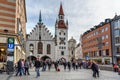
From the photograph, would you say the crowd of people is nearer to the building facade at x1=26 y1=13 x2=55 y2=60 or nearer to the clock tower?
the building facade at x1=26 y1=13 x2=55 y2=60

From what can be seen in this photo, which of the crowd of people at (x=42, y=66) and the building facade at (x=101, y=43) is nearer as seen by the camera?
the crowd of people at (x=42, y=66)

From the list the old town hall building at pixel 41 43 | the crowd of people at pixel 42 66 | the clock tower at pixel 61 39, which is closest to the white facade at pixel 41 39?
the old town hall building at pixel 41 43

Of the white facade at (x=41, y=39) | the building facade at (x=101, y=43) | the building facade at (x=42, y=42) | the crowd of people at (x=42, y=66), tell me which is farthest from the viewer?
the white facade at (x=41, y=39)

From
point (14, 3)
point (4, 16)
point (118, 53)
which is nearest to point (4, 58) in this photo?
point (4, 16)

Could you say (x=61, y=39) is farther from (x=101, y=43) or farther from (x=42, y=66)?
(x=42, y=66)

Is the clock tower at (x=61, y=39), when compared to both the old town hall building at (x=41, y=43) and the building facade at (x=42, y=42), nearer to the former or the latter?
the old town hall building at (x=41, y=43)

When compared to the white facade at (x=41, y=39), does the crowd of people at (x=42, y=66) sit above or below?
below

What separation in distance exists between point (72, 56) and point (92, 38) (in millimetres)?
50659

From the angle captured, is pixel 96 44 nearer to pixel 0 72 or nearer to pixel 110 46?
pixel 110 46

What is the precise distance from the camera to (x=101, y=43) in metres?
75.5

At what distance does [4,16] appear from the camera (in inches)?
1016

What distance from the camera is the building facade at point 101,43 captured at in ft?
231

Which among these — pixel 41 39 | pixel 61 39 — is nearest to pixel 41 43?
pixel 41 39

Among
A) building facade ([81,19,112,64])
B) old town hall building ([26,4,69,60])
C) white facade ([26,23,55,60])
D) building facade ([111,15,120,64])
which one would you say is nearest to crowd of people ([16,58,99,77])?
building facade ([111,15,120,64])
